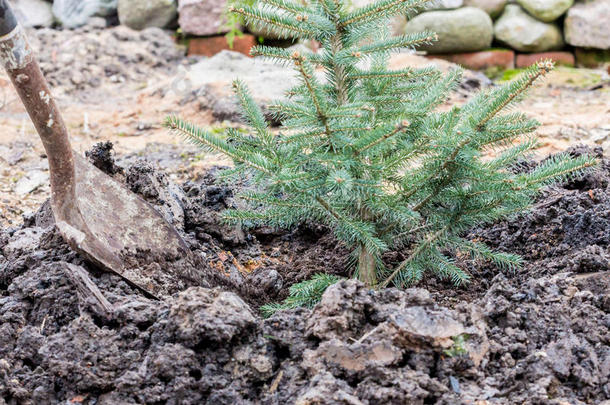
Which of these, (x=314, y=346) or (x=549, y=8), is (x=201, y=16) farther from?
(x=314, y=346)

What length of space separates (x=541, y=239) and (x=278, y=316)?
147 centimetres

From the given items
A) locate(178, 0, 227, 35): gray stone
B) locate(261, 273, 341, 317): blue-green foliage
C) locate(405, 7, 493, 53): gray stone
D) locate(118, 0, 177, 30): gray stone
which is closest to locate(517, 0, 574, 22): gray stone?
locate(405, 7, 493, 53): gray stone

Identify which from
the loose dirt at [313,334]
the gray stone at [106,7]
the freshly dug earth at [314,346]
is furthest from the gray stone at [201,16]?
the freshly dug earth at [314,346]

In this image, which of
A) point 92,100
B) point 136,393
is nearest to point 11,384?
point 136,393

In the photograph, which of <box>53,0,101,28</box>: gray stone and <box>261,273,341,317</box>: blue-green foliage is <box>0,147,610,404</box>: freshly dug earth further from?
<box>53,0,101,28</box>: gray stone

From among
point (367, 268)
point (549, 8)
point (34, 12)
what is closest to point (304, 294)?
point (367, 268)

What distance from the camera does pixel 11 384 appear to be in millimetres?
1894

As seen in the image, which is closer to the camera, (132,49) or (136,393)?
(136,393)

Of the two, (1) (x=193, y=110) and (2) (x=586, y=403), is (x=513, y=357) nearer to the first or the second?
(2) (x=586, y=403)

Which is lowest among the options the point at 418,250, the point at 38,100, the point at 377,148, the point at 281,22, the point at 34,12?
the point at 34,12

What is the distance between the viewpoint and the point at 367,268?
260 centimetres

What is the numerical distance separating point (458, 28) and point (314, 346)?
656cm

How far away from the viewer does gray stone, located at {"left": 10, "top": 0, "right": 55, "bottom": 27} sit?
344 inches

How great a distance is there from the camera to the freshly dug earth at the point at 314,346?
1.83 m
